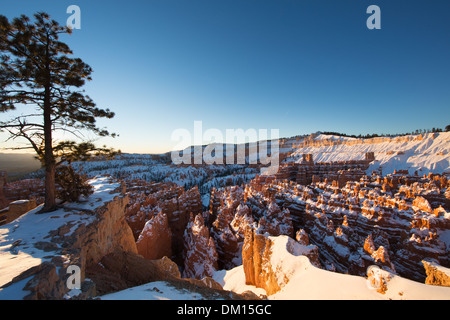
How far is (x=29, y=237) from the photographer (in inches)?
195

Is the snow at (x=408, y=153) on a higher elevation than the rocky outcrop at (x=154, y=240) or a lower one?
higher

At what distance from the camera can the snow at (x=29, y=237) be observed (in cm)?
327

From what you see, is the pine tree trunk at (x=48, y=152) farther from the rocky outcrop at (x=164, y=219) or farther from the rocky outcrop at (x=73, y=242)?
the rocky outcrop at (x=164, y=219)

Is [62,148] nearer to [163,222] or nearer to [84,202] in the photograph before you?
[84,202]

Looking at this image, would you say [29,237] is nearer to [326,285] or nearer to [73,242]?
[73,242]

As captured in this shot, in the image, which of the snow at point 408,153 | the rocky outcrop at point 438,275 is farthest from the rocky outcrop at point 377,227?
the snow at point 408,153

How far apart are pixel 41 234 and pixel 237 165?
378 feet

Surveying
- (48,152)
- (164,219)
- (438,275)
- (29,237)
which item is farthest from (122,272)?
(164,219)

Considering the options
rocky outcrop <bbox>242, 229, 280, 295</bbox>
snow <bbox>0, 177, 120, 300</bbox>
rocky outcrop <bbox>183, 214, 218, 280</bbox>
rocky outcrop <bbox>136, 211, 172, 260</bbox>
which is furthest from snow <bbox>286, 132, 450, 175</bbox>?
snow <bbox>0, 177, 120, 300</bbox>

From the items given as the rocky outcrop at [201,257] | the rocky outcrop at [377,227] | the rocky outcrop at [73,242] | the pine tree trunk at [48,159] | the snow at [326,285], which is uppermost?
the pine tree trunk at [48,159]

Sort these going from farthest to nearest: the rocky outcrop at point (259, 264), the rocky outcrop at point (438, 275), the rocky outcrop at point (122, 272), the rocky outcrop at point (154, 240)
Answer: the rocky outcrop at point (154, 240), the rocky outcrop at point (259, 264), the rocky outcrop at point (438, 275), the rocky outcrop at point (122, 272)

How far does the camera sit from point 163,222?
65.0 ft

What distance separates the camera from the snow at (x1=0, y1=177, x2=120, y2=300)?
3267mm

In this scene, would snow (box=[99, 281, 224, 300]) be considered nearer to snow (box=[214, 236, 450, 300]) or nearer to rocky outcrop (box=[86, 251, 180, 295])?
rocky outcrop (box=[86, 251, 180, 295])
